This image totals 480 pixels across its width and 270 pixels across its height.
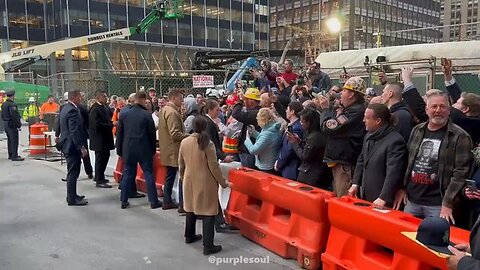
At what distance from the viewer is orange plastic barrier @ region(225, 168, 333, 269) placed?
4727mm

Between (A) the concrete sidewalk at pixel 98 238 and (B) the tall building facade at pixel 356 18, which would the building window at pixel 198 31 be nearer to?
(B) the tall building facade at pixel 356 18

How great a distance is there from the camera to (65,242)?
5.66 meters

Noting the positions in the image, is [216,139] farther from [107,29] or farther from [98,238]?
[107,29]

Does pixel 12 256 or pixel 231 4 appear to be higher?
pixel 231 4

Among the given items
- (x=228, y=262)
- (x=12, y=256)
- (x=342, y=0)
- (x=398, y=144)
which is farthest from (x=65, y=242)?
(x=342, y=0)

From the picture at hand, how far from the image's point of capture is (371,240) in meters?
4.11

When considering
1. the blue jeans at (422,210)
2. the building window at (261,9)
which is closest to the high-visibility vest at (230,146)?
the blue jeans at (422,210)

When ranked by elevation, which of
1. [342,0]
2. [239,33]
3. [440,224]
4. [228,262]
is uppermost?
[342,0]

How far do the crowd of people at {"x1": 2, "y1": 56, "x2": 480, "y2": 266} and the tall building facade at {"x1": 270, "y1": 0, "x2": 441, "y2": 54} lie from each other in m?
83.3

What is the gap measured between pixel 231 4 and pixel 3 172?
62.9 metres

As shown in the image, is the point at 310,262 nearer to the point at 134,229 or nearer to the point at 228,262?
the point at 228,262

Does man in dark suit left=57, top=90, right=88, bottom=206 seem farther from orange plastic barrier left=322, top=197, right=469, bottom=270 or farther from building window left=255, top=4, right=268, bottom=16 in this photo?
building window left=255, top=4, right=268, bottom=16

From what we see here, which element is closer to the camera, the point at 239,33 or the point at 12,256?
the point at 12,256

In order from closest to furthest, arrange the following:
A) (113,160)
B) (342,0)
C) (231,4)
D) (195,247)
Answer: (195,247) → (113,160) → (231,4) → (342,0)
